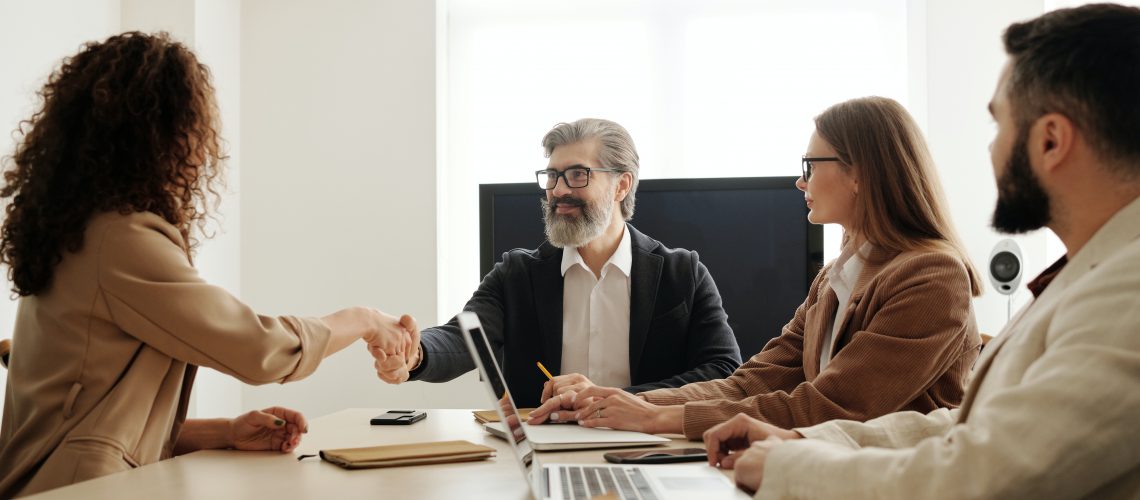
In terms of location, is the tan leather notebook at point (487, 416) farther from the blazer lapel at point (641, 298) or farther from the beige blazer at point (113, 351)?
the blazer lapel at point (641, 298)

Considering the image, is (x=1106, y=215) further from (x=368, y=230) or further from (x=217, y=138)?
(x=368, y=230)

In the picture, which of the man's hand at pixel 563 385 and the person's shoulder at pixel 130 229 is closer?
the person's shoulder at pixel 130 229

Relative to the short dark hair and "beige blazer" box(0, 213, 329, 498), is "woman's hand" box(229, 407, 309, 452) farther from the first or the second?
the short dark hair

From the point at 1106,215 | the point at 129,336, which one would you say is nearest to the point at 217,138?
the point at 129,336

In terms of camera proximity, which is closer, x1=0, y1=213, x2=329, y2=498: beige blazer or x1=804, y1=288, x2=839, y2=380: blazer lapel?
x1=0, y1=213, x2=329, y2=498: beige blazer

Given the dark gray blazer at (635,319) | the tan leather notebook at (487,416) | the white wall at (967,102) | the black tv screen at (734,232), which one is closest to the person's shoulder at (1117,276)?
the tan leather notebook at (487,416)

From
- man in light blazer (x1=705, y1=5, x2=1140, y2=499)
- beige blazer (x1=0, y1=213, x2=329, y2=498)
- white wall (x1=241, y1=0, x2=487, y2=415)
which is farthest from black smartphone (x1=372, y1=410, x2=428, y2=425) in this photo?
white wall (x1=241, y1=0, x2=487, y2=415)

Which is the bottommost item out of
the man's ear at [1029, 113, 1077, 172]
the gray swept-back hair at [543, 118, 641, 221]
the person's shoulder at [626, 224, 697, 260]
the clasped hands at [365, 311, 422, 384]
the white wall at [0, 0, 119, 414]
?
the clasped hands at [365, 311, 422, 384]

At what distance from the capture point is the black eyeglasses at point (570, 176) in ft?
9.81

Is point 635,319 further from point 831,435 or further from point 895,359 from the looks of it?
point 831,435

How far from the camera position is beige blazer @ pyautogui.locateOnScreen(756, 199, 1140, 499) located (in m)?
0.91

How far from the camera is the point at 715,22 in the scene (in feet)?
15.8

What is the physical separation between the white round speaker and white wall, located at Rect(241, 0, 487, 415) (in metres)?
2.41

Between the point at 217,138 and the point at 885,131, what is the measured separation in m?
1.38
